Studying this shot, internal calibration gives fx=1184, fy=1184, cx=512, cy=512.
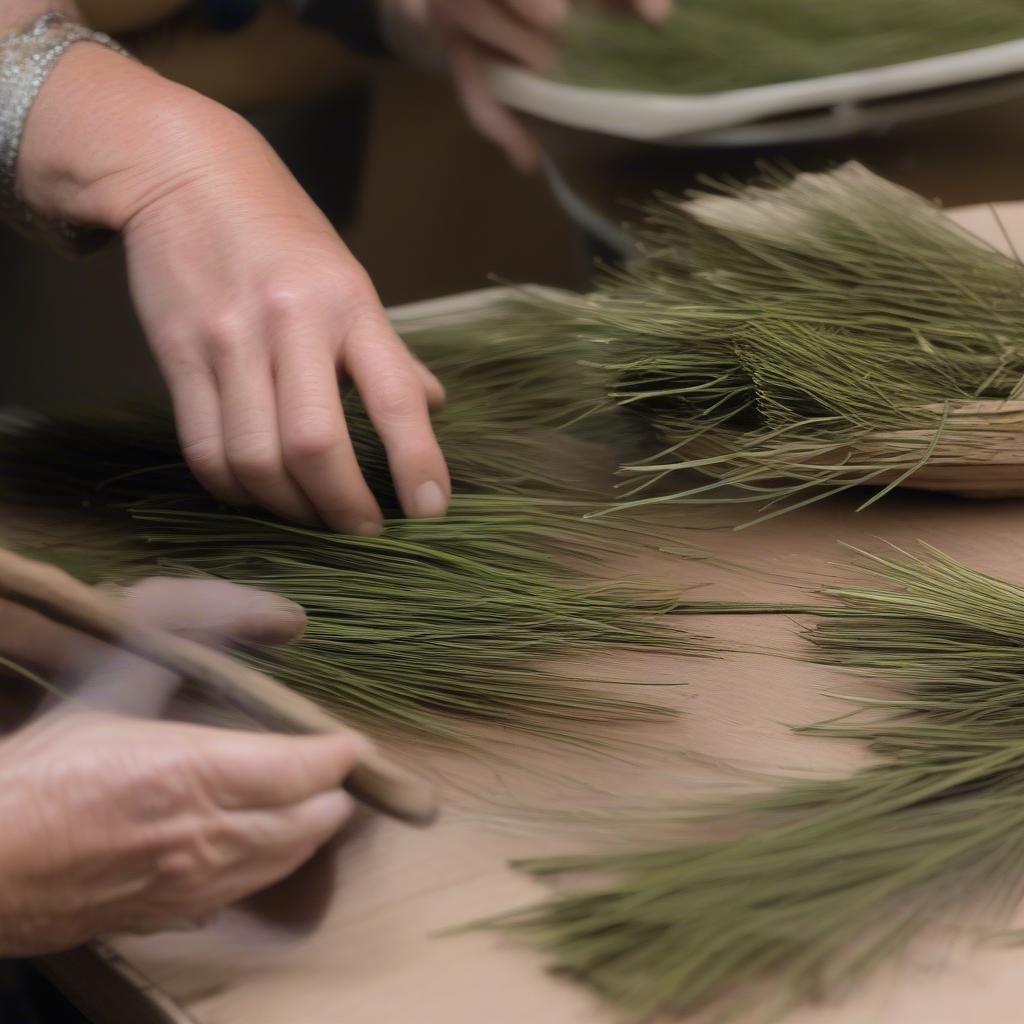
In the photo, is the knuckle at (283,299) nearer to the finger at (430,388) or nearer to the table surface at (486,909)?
the finger at (430,388)

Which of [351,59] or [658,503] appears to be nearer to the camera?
[658,503]

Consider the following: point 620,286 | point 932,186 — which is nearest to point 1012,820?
point 620,286

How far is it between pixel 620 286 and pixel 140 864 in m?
0.39

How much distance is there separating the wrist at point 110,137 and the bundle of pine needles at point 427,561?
10cm

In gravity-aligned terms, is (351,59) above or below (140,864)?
above

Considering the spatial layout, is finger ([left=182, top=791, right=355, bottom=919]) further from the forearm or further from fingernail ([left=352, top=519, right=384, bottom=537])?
the forearm

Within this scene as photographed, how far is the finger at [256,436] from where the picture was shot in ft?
1.51

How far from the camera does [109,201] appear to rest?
54 centimetres

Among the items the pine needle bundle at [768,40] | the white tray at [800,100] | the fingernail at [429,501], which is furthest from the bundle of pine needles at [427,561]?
the pine needle bundle at [768,40]

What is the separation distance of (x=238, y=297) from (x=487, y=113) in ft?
1.27

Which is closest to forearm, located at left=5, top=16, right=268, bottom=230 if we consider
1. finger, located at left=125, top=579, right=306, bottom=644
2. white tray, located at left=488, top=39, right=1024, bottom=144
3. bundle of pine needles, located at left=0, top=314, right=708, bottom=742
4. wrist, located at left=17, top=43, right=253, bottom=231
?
wrist, located at left=17, top=43, right=253, bottom=231

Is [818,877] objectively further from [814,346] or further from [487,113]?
[487,113]

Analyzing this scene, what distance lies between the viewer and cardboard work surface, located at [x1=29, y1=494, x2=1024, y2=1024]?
0.30m

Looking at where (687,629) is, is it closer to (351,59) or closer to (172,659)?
(172,659)
